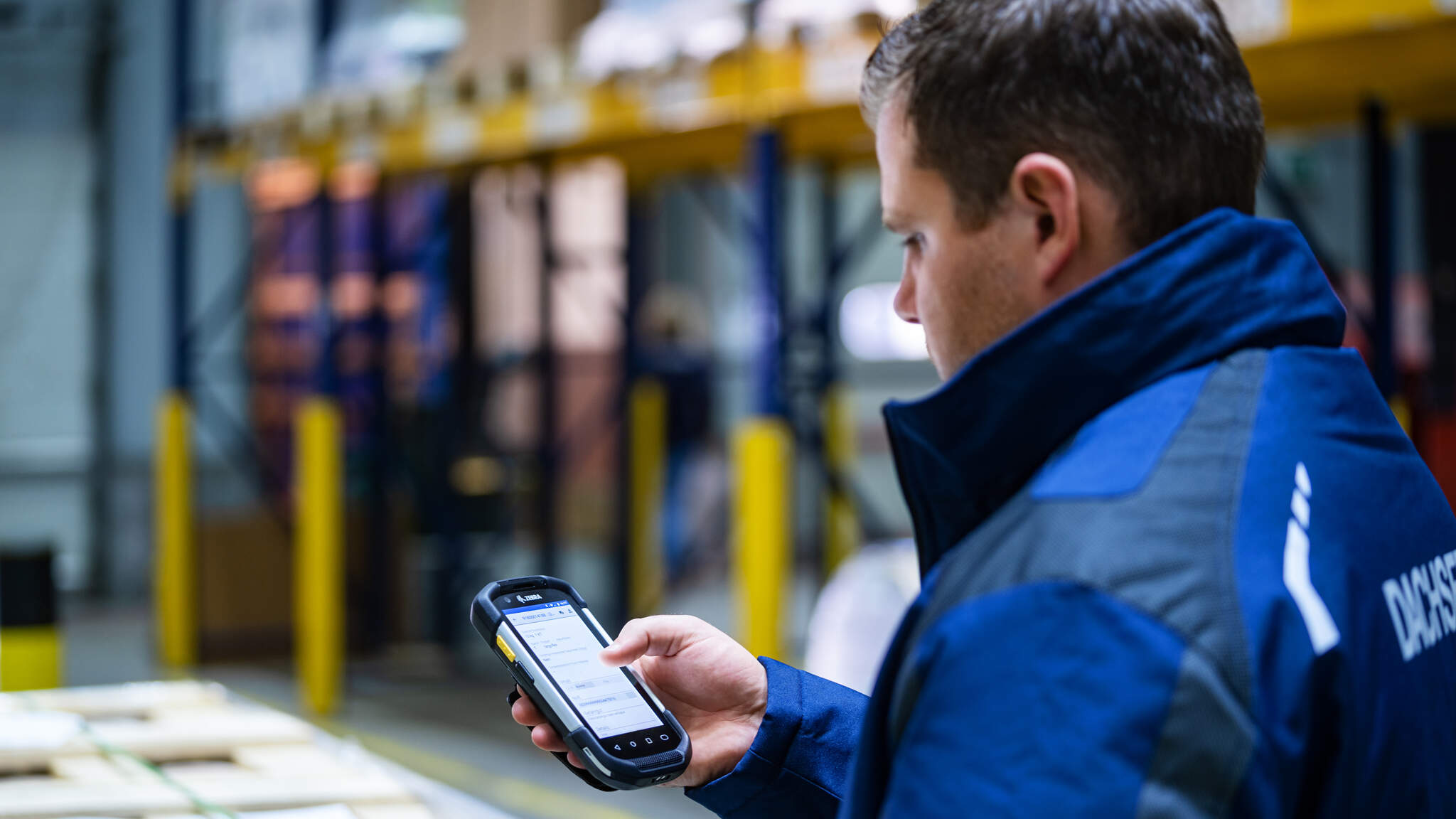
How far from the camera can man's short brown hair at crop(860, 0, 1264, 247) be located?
106 centimetres

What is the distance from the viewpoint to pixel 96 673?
8211 mm

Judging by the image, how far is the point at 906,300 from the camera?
128 cm

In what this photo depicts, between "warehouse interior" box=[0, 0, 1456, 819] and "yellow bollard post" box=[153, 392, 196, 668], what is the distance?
22mm

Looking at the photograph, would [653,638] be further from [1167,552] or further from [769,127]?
[769,127]

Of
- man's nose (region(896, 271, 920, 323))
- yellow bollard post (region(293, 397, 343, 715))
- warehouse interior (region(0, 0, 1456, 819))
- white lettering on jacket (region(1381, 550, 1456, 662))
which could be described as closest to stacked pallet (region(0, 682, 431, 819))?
warehouse interior (region(0, 0, 1456, 819))

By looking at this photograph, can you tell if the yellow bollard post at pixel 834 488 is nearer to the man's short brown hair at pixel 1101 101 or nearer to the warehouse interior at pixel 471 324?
the warehouse interior at pixel 471 324

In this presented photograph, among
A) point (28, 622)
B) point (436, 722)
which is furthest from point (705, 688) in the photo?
point (436, 722)

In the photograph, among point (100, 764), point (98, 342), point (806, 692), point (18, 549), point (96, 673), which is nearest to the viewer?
point (806, 692)

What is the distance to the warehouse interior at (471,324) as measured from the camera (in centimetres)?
485

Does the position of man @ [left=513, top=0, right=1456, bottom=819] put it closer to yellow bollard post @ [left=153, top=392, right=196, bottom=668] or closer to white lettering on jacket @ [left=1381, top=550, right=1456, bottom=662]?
white lettering on jacket @ [left=1381, top=550, right=1456, bottom=662]

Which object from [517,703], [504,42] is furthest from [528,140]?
[517,703]

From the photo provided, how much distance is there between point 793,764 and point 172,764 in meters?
1.59

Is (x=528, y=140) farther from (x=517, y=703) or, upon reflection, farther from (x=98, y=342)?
(x=98, y=342)

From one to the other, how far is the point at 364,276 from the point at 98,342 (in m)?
2.07
